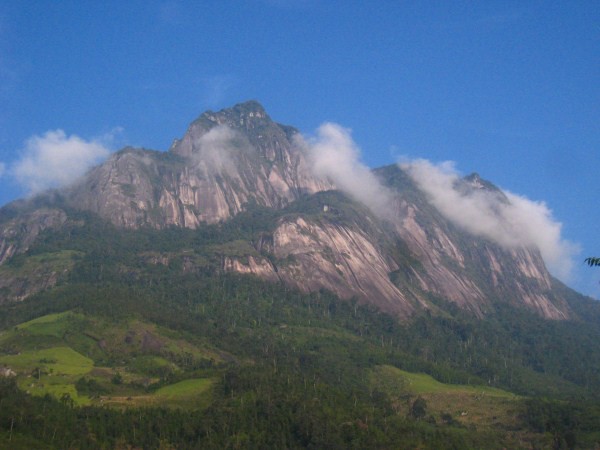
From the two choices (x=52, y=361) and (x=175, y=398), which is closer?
(x=175, y=398)

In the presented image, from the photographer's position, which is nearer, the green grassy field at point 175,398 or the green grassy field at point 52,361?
the green grassy field at point 175,398

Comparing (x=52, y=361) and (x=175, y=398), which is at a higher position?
(x=52, y=361)

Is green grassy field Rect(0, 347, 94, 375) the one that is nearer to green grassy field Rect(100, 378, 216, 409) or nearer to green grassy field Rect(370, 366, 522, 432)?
green grassy field Rect(100, 378, 216, 409)

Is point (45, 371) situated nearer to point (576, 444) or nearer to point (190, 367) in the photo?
point (190, 367)

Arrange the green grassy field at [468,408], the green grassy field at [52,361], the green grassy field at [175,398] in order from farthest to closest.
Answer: the green grassy field at [52,361]
the green grassy field at [468,408]
the green grassy field at [175,398]

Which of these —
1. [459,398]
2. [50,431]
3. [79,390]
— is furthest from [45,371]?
[459,398]

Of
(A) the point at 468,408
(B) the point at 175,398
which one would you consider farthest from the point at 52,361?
(A) the point at 468,408

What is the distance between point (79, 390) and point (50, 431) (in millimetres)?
35902

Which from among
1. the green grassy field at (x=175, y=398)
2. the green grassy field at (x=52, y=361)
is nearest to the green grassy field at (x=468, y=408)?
the green grassy field at (x=175, y=398)

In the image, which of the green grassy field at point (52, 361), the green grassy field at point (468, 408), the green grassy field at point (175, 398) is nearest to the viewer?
the green grassy field at point (175, 398)

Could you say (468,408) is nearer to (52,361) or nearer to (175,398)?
(175,398)

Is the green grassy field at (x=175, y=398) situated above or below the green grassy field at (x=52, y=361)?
below

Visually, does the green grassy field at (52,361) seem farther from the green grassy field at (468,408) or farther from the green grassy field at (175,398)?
the green grassy field at (468,408)

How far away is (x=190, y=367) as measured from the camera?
195 meters
